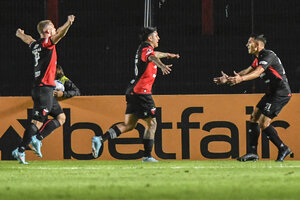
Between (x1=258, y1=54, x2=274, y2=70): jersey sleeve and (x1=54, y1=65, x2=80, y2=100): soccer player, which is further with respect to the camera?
(x1=54, y1=65, x2=80, y2=100): soccer player

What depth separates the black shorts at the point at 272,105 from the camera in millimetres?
9844

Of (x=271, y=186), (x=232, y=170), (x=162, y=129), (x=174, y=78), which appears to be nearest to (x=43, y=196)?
(x=271, y=186)

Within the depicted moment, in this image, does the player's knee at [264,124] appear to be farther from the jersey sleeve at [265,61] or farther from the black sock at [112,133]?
the black sock at [112,133]

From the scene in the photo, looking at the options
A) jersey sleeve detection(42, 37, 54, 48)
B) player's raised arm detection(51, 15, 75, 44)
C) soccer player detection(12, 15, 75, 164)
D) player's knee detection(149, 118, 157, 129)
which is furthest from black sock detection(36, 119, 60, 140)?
player's knee detection(149, 118, 157, 129)

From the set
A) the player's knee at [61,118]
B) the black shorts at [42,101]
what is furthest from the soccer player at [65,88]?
the black shorts at [42,101]

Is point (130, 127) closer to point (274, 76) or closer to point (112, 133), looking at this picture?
point (112, 133)

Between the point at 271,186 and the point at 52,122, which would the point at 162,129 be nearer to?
the point at 52,122

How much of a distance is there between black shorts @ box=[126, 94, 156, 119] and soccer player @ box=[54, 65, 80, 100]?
1278 mm

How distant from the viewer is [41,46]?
991 centimetres

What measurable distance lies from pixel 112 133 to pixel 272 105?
2.21 meters

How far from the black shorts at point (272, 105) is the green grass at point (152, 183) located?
54.1 inches

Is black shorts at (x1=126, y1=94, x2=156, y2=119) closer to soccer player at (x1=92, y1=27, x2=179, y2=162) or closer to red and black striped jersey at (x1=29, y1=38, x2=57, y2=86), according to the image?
soccer player at (x1=92, y1=27, x2=179, y2=162)

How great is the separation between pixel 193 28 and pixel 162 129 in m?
2.50

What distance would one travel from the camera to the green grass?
18.3 feet
